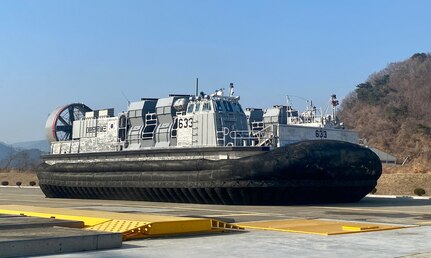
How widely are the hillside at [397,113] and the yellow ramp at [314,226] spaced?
49.1 meters

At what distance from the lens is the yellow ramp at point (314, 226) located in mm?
9977

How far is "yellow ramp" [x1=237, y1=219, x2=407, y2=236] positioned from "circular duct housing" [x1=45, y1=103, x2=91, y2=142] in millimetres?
18788

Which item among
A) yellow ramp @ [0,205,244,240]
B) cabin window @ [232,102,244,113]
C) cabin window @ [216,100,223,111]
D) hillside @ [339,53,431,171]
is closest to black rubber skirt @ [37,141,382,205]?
cabin window @ [216,100,223,111]

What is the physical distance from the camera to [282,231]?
1003 cm

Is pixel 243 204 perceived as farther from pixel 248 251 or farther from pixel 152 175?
pixel 248 251

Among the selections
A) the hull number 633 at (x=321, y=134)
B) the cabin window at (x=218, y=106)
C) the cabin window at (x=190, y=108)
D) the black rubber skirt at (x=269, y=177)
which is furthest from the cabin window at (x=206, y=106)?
the hull number 633 at (x=321, y=134)

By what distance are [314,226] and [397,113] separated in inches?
2668

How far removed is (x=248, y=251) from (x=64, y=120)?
74.8 ft

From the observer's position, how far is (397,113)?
7512 centimetres

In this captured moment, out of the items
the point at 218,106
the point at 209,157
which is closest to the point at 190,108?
the point at 218,106

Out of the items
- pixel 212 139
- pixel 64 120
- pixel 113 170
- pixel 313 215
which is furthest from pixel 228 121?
pixel 64 120

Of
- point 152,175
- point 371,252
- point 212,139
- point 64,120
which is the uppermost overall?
point 64,120

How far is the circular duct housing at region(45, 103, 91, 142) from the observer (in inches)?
1127

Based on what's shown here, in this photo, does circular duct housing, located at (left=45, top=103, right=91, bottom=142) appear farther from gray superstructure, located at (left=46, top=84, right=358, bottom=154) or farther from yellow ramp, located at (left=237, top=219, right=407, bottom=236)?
yellow ramp, located at (left=237, top=219, right=407, bottom=236)
